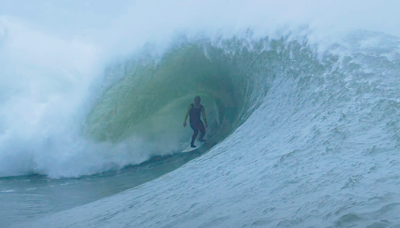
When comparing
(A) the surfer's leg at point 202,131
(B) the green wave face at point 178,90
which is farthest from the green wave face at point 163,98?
(A) the surfer's leg at point 202,131

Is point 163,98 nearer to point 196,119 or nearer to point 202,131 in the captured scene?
point 196,119

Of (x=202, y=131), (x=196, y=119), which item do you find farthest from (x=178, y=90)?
(x=202, y=131)

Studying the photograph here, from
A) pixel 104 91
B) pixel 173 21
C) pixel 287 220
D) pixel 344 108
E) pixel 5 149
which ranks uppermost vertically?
pixel 173 21

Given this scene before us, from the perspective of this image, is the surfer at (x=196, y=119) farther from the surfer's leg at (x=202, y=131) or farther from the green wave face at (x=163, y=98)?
the green wave face at (x=163, y=98)

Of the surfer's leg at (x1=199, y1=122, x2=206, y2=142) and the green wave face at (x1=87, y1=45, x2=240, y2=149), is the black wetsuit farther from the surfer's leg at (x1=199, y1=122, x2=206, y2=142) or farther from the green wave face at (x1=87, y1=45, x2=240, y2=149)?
the green wave face at (x1=87, y1=45, x2=240, y2=149)

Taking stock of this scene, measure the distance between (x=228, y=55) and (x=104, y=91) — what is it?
267 centimetres

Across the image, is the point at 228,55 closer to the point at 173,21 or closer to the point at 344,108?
the point at 173,21

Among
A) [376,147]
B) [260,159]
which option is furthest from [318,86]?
[376,147]

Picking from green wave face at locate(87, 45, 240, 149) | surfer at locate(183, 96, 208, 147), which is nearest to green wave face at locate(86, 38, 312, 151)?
green wave face at locate(87, 45, 240, 149)

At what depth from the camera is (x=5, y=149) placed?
8.02 metres

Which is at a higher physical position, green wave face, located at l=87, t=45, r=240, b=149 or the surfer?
green wave face, located at l=87, t=45, r=240, b=149

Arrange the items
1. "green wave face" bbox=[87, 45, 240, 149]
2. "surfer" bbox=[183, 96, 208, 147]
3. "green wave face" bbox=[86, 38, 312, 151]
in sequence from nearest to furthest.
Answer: "green wave face" bbox=[86, 38, 312, 151] < "surfer" bbox=[183, 96, 208, 147] < "green wave face" bbox=[87, 45, 240, 149]

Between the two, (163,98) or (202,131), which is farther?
Answer: (163,98)

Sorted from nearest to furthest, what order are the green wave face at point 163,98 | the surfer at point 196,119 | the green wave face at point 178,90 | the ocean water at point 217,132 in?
the ocean water at point 217,132 → the green wave face at point 178,90 → the surfer at point 196,119 → the green wave face at point 163,98
